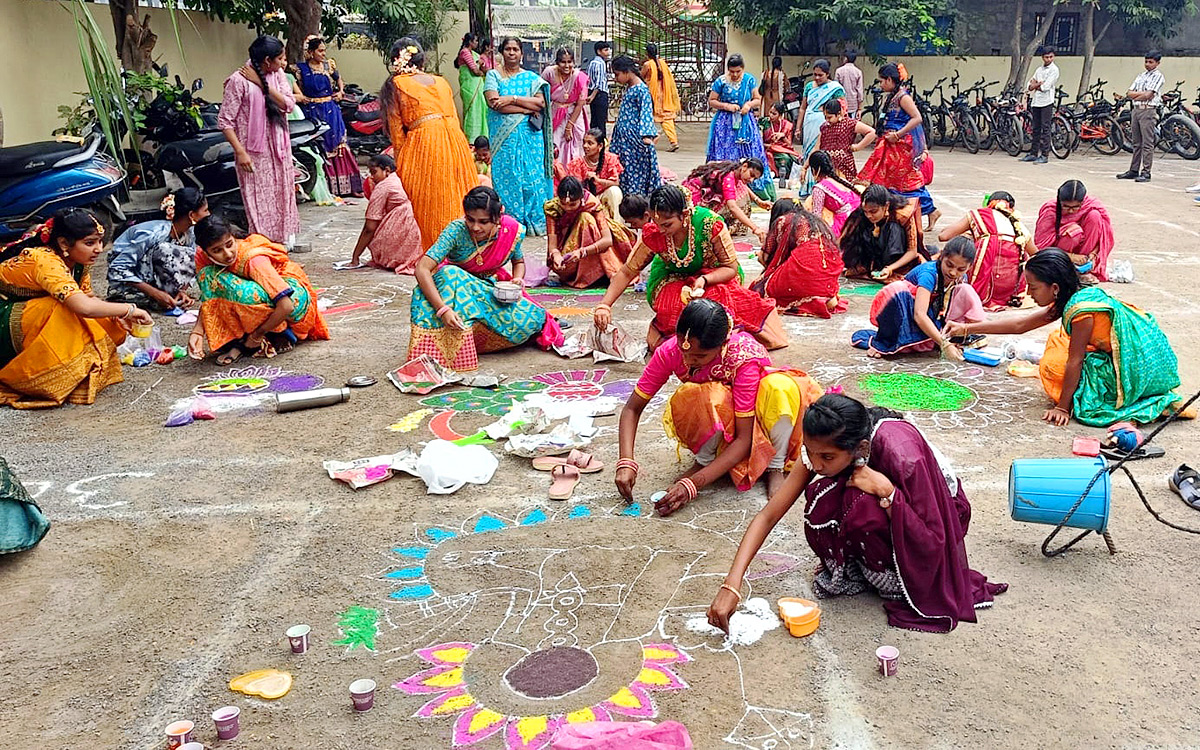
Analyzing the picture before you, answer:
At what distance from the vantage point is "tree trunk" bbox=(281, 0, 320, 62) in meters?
11.4

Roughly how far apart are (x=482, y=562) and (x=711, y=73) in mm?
17925

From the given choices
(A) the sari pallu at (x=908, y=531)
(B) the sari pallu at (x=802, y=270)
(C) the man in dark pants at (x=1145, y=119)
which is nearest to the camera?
(A) the sari pallu at (x=908, y=531)

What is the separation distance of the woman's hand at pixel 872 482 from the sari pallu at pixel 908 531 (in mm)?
24

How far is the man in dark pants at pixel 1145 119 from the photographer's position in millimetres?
11195

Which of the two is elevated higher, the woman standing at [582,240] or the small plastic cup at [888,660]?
the woman standing at [582,240]

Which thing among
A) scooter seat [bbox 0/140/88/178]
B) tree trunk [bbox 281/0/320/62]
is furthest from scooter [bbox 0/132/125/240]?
tree trunk [bbox 281/0/320/62]

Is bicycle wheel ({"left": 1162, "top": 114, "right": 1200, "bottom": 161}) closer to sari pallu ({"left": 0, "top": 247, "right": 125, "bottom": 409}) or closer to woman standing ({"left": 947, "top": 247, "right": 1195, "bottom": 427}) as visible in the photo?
woman standing ({"left": 947, "top": 247, "right": 1195, "bottom": 427})

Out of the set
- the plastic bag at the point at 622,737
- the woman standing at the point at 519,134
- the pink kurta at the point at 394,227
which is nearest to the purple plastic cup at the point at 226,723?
the plastic bag at the point at 622,737

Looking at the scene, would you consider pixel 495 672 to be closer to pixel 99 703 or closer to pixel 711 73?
pixel 99 703

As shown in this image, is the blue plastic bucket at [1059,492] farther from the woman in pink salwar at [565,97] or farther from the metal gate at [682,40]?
the metal gate at [682,40]

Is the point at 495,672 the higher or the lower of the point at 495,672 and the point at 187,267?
the lower

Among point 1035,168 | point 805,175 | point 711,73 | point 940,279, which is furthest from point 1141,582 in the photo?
point 711,73

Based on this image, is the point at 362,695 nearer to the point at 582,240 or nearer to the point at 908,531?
the point at 908,531

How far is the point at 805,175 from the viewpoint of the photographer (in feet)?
33.7
